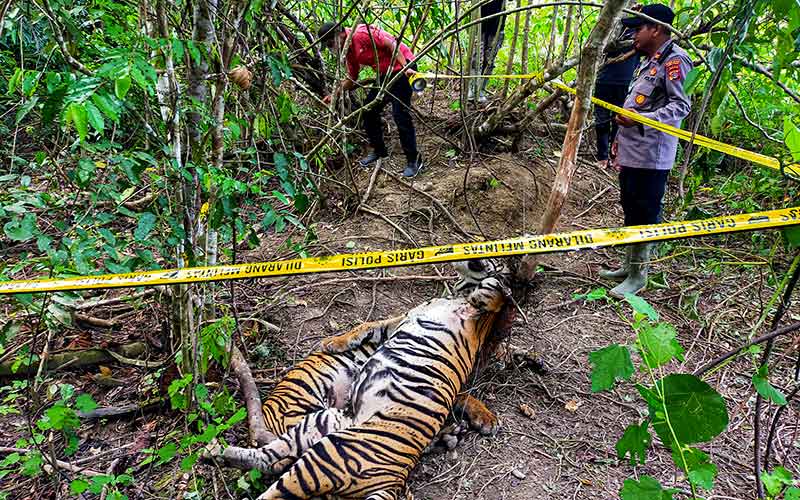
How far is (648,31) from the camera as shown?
3.66m

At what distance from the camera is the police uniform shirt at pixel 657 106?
355cm

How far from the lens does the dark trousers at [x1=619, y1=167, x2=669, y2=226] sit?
12.6ft

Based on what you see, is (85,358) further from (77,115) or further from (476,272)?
(476,272)

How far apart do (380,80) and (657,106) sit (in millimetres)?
2607

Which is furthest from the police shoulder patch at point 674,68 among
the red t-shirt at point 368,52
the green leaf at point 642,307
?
the green leaf at point 642,307

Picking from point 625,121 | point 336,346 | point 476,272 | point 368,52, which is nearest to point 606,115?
point 625,121

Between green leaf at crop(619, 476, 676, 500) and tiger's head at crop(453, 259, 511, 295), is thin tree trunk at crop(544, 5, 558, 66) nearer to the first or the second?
tiger's head at crop(453, 259, 511, 295)

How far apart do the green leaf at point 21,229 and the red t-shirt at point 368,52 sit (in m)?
3.61

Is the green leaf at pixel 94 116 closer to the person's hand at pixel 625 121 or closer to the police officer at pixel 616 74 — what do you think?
the person's hand at pixel 625 121

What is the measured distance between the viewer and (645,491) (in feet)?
5.15

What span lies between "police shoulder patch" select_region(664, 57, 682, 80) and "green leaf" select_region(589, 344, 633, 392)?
2.72 metres

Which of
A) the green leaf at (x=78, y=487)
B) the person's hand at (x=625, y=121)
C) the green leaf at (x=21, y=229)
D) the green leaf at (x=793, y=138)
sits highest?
the green leaf at (x=793, y=138)

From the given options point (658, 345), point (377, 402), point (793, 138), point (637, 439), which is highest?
point (793, 138)

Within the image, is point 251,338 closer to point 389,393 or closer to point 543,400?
point 389,393
